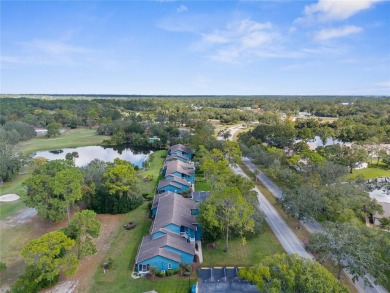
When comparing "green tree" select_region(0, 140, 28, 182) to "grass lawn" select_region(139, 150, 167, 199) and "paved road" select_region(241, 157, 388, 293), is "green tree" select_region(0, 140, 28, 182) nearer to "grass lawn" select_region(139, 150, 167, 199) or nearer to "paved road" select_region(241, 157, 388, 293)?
"grass lawn" select_region(139, 150, 167, 199)

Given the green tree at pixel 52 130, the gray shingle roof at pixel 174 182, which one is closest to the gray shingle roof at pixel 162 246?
the gray shingle roof at pixel 174 182

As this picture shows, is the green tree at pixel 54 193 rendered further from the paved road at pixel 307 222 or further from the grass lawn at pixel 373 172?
the grass lawn at pixel 373 172

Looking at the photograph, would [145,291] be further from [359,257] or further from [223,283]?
[359,257]

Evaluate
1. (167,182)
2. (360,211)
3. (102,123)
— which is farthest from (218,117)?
(360,211)

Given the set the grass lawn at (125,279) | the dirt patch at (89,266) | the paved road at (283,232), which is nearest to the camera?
the grass lawn at (125,279)

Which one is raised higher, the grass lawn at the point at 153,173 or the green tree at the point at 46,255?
the green tree at the point at 46,255

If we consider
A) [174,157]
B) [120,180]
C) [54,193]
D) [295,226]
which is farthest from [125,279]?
[174,157]
